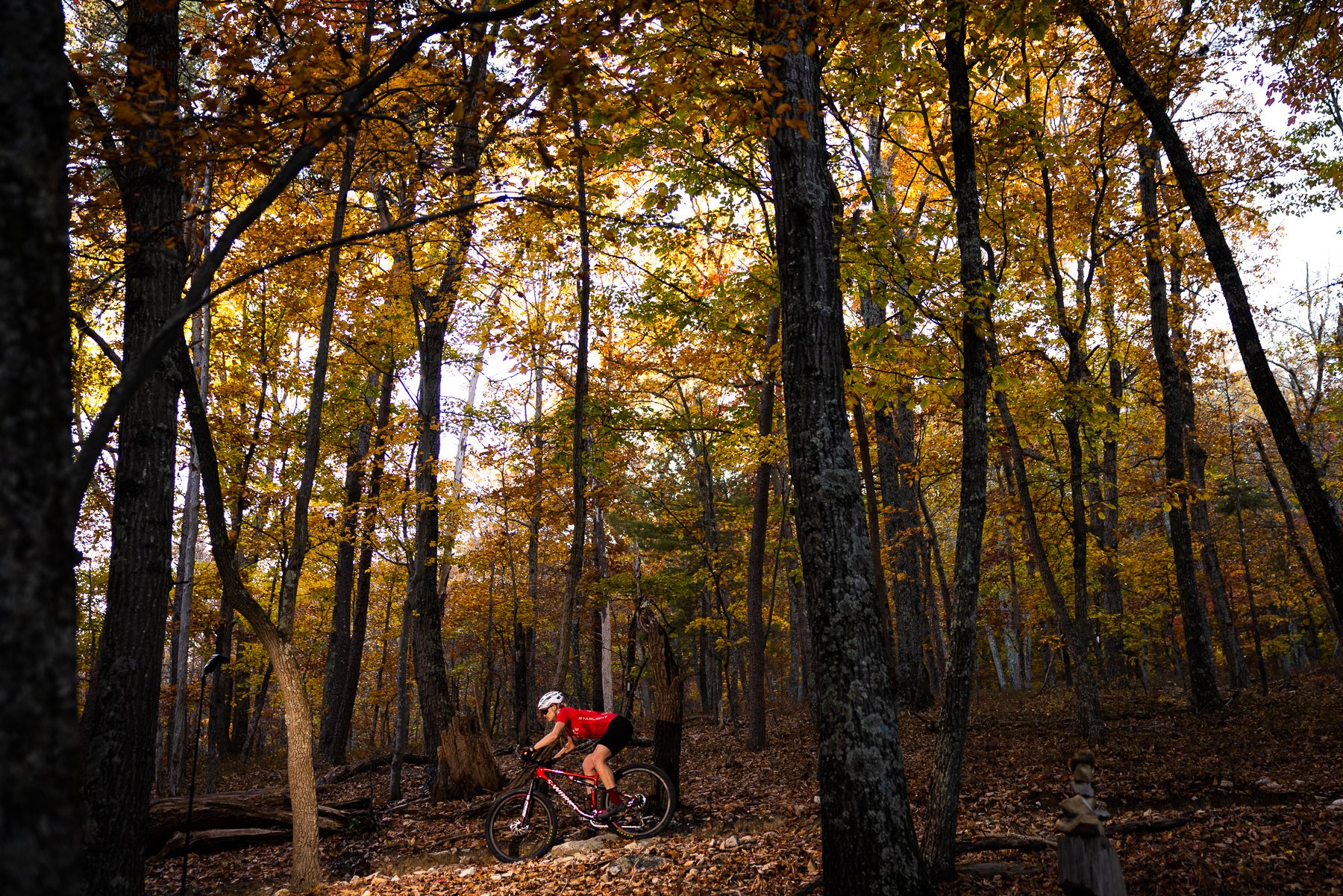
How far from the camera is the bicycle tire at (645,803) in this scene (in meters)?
7.68

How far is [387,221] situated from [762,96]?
9615mm

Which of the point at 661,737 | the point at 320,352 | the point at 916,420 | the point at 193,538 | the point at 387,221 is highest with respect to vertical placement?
the point at 387,221

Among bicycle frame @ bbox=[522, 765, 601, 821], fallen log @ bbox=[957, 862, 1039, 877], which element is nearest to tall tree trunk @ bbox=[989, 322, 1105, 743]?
fallen log @ bbox=[957, 862, 1039, 877]

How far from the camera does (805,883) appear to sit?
5.13m

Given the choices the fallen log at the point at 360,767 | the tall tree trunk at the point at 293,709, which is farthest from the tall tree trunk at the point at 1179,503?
the fallen log at the point at 360,767

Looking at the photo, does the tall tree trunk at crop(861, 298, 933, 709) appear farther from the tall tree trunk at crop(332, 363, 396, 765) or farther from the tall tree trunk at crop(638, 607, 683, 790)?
the tall tree trunk at crop(332, 363, 396, 765)

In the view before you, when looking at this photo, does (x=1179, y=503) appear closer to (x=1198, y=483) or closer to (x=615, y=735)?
(x=1198, y=483)

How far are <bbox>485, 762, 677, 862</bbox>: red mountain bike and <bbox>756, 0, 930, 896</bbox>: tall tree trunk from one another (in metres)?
3.74

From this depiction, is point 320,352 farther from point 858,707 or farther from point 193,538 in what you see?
point 193,538

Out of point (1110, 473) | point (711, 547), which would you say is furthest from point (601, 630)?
point (1110, 473)

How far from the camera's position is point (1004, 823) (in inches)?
249

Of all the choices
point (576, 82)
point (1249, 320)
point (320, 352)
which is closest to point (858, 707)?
point (576, 82)

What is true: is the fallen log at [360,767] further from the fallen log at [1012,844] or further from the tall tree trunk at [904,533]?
the fallen log at [1012,844]

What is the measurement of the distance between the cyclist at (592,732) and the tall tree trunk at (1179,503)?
8.07 m
